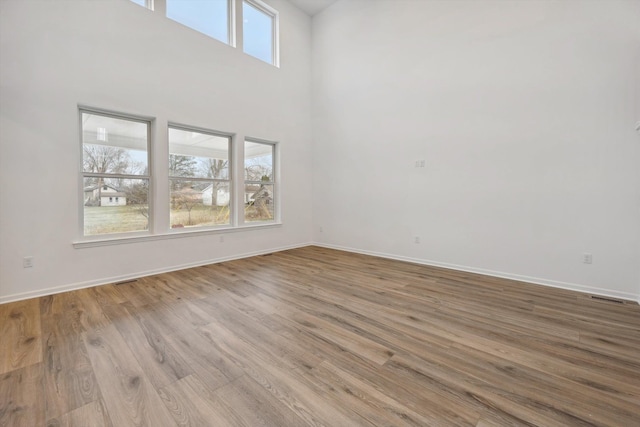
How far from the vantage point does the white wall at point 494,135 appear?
9.82ft

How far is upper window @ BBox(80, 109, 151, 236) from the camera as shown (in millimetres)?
3414

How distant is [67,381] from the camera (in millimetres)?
1572

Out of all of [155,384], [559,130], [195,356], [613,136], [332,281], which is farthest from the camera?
[332,281]

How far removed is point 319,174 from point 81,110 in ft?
13.2

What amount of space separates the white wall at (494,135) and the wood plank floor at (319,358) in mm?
747

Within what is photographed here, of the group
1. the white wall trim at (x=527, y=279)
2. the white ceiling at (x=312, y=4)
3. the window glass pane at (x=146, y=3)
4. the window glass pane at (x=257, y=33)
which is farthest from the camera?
the white ceiling at (x=312, y=4)

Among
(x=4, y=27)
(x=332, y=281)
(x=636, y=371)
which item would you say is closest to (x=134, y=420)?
(x=332, y=281)

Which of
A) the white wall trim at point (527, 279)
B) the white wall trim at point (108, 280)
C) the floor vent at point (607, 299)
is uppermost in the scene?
the white wall trim at point (108, 280)

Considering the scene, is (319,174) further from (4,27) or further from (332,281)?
(4,27)

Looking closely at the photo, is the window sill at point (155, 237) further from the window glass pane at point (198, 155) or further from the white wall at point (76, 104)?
the window glass pane at point (198, 155)

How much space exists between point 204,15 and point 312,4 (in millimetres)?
2455

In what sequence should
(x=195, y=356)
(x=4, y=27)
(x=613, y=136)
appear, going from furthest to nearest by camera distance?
(x=613, y=136)
(x=4, y=27)
(x=195, y=356)

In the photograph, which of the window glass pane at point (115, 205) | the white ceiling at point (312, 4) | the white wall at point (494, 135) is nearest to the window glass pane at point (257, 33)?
the white ceiling at point (312, 4)

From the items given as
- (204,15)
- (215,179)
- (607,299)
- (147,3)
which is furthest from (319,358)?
Answer: (204,15)
